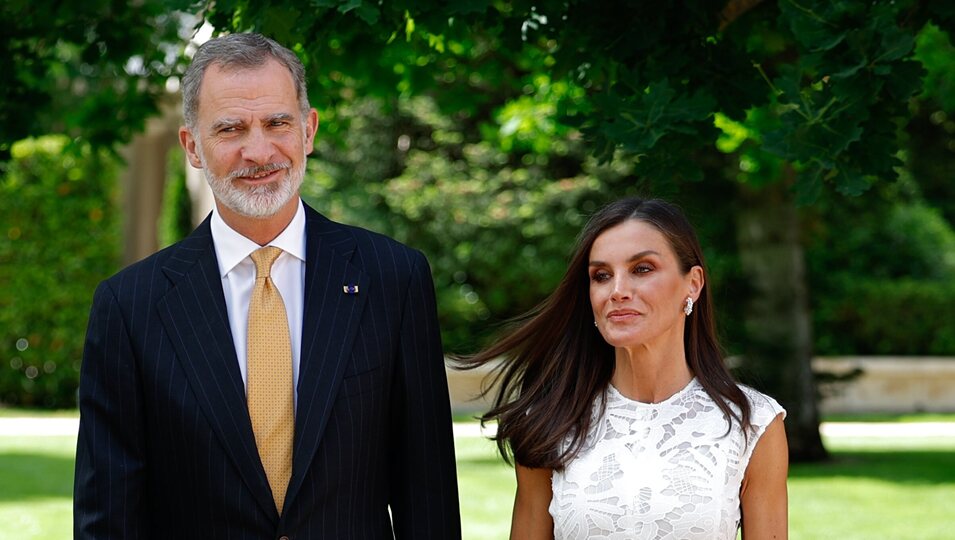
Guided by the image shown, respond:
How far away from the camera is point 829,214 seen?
17.3m

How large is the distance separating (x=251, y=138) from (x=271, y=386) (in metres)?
0.54

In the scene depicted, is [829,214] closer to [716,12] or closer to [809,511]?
[809,511]

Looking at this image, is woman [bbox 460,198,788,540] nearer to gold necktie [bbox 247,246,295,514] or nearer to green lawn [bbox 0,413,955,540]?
gold necktie [bbox 247,246,295,514]

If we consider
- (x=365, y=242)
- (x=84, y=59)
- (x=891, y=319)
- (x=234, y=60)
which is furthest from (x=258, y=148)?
(x=891, y=319)

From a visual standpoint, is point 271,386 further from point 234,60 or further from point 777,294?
point 777,294

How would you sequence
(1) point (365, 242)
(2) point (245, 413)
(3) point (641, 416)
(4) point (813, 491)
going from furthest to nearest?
(4) point (813, 491)
(3) point (641, 416)
(1) point (365, 242)
(2) point (245, 413)

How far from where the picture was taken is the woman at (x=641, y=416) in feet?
10.7

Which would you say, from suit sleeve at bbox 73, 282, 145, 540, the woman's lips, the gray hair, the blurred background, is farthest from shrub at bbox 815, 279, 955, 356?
suit sleeve at bbox 73, 282, 145, 540

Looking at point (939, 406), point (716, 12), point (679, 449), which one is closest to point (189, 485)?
point (679, 449)

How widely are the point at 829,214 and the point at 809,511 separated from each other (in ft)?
28.7

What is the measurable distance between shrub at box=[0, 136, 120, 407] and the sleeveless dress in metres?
12.4

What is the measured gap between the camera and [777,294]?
1210cm

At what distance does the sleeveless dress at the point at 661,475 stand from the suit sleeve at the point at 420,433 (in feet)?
1.10

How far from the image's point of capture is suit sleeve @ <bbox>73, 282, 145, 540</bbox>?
9.73 ft
